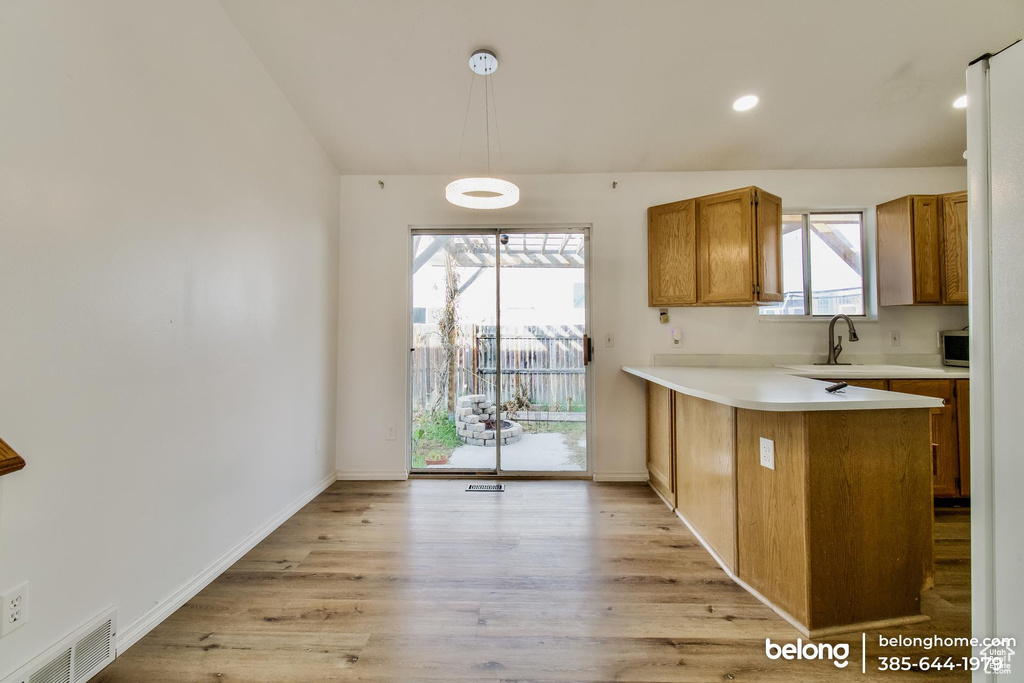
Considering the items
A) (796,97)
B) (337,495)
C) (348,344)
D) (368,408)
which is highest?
(796,97)

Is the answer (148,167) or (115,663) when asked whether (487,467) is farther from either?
(148,167)

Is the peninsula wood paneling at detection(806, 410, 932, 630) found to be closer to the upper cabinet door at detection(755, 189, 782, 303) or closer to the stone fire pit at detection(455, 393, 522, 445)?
the upper cabinet door at detection(755, 189, 782, 303)

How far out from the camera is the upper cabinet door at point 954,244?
2686mm

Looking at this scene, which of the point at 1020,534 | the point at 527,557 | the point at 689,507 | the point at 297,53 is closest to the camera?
the point at 1020,534

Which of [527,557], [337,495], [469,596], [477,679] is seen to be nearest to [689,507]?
[527,557]

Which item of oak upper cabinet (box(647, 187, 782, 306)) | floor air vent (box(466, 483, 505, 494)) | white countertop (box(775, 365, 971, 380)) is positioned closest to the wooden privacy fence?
floor air vent (box(466, 483, 505, 494))

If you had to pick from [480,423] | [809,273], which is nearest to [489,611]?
[480,423]

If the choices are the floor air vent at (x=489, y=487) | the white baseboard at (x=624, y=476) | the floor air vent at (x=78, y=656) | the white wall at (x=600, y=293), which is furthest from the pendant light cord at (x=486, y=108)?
the floor air vent at (x=78, y=656)

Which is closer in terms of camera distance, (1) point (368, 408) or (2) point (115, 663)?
(2) point (115, 663)

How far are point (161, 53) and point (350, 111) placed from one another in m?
1.13

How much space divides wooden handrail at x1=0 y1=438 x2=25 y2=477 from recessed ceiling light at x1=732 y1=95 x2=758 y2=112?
366 centimetres

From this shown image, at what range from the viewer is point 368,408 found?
3143 millimetres

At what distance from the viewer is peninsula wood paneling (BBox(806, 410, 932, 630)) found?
1.42 meters

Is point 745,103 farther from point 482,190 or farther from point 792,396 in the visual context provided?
point 792,396
